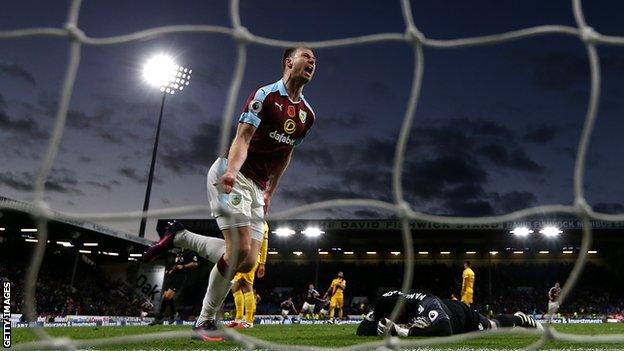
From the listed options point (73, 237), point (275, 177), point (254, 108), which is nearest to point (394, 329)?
point (275, 177)

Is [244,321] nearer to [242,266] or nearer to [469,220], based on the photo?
[242,266]

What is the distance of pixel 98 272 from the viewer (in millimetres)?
31141

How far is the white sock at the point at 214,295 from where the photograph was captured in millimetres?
4480

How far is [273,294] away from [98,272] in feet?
33.0

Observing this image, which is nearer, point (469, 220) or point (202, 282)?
point (469, 220)

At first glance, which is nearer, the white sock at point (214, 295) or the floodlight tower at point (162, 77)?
the white sock at point (214, 295)

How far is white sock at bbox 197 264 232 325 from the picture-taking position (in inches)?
176

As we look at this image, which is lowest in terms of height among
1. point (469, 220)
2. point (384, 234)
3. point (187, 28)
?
point (469, 220)

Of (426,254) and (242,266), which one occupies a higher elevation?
(426,254)

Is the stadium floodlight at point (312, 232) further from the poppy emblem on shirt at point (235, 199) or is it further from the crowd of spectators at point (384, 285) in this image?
the poppy emblem on shirt at point (235, 199)

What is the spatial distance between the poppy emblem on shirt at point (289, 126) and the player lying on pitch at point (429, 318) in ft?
7.22

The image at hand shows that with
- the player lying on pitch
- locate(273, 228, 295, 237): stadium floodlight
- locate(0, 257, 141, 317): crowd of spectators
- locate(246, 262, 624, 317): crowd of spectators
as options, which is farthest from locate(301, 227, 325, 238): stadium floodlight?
the player lying on pitch

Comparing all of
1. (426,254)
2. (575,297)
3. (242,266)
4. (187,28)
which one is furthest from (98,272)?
(187,28)

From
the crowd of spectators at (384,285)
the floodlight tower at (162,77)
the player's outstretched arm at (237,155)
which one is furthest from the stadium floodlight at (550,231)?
the player's outstretched arm at (237,155)
